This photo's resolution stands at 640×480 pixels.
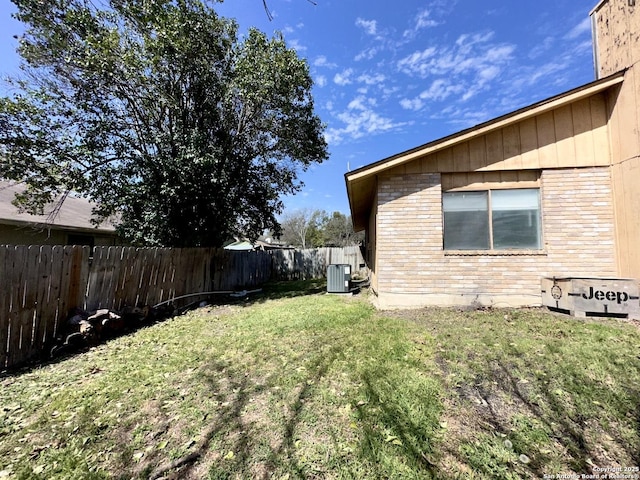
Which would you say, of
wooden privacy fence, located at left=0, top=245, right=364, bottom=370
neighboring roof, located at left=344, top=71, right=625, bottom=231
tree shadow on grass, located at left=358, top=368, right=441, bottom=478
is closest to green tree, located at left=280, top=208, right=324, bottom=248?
wooden privacy fence, located at left=0, top=245, right=364, bottom=370

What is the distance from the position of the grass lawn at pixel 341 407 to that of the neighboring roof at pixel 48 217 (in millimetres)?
8324

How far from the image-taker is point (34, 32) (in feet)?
26.4

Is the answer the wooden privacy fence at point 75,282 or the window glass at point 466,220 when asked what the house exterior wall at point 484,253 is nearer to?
the window glass at point 466,220

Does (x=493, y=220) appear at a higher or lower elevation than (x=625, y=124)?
lower

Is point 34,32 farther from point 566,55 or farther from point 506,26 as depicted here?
point 566,55

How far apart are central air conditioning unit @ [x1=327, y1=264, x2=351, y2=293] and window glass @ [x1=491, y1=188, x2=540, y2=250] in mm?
4791

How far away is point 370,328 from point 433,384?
2.08 metres

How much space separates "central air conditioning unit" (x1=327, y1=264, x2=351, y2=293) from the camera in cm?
998

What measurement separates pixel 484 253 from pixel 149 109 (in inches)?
406

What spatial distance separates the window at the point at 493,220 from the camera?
6.19 m

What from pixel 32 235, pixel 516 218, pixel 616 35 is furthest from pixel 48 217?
pixel 616 35

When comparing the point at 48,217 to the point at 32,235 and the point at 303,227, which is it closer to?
the point at 32,235

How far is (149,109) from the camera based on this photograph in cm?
915

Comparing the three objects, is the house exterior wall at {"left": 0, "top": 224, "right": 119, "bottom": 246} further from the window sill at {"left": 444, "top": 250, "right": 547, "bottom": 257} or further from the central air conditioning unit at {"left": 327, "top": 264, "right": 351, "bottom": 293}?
the window sill at {"left": 444, "top": 250, "right": 547, "bottom": 257}
